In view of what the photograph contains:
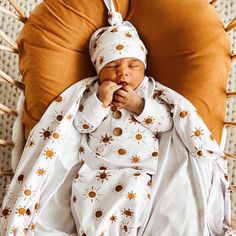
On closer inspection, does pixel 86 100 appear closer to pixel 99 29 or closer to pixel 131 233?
pixel 99 29

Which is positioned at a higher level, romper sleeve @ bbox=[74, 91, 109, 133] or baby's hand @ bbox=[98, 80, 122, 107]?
baby's hand @ bbox=[98, 80, 122, 107]

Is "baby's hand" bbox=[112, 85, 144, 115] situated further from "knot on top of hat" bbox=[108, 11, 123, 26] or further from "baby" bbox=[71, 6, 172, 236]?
"knot on top of hat" bbox=[108, 11, 123, 26]

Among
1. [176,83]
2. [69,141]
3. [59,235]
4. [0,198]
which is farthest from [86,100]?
[0,198]

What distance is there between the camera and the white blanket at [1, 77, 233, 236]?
119cm

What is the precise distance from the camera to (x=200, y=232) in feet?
3.85

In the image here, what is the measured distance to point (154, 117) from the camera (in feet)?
4.16

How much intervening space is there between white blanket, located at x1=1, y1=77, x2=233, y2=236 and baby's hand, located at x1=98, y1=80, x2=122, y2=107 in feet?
0.20

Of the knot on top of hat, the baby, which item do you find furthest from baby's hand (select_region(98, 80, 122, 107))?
the knot on top of hat

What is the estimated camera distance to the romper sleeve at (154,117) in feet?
4.16

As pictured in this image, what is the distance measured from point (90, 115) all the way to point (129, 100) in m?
0.11

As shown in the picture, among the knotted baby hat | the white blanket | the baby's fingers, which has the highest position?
the knotted baby hat

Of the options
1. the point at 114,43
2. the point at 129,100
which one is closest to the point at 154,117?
the point at 129,100

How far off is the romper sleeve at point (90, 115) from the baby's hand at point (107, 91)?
12mm

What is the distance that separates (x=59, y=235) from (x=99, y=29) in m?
0.56
